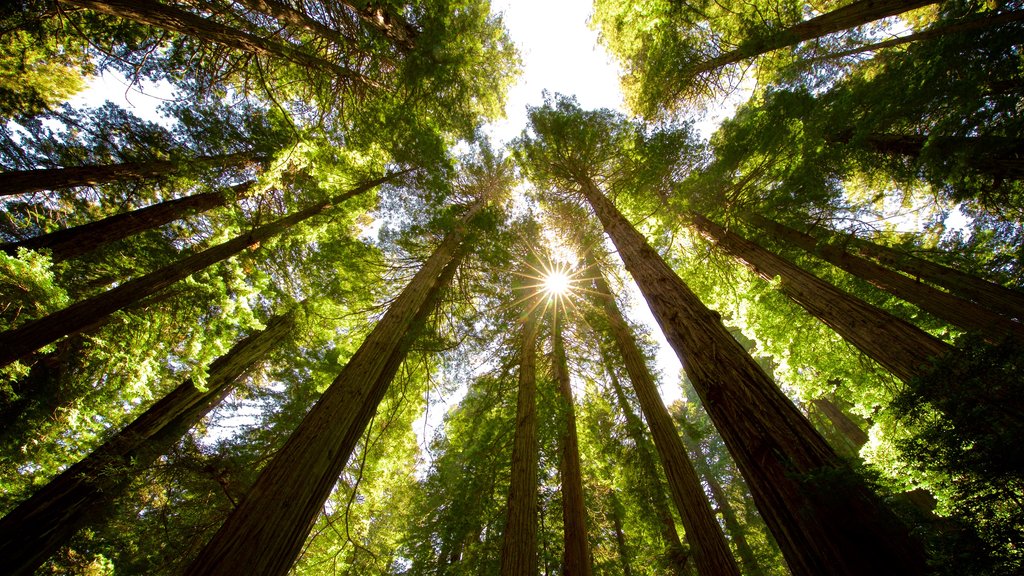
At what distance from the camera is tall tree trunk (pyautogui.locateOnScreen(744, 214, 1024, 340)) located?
14.4ft

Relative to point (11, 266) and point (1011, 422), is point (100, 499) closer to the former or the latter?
point (11, 266)

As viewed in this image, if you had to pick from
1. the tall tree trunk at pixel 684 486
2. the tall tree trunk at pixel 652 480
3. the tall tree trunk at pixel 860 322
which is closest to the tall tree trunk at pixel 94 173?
the tall tree trunk at pixel 684 486

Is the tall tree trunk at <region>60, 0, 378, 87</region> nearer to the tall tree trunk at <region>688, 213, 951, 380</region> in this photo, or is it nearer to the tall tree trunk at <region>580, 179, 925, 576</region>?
the tall tree trunk at <region>580, 179, 925, 576</region>

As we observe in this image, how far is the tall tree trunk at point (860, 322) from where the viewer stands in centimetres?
390

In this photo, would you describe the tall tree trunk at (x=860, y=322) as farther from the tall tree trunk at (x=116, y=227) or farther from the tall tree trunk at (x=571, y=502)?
the tall tree trunk at (x=116, y=227)

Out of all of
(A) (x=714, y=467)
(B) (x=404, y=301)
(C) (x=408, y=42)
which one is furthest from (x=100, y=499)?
(A) (x=714, y=467)

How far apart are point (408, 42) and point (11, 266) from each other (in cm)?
783

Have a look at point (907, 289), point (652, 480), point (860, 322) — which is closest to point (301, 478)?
point (652, 480)

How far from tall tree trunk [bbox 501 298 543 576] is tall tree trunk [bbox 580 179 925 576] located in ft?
11.6

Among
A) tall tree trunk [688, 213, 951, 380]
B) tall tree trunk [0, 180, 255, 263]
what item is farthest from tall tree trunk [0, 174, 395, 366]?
tall tree trunk [688, 213, 951, 380]

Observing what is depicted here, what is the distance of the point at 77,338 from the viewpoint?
5379 millimetres

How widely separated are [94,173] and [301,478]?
312 inches

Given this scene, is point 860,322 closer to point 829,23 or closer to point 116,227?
Answer: point 829,23

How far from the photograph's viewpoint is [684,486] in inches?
177
